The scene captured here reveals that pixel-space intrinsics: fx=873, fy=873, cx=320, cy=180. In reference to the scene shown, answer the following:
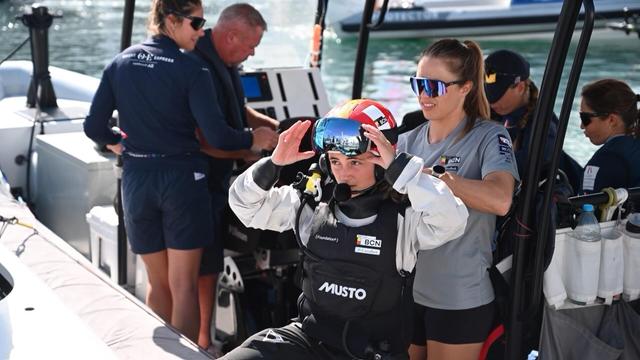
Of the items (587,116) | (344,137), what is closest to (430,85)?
(344,137)

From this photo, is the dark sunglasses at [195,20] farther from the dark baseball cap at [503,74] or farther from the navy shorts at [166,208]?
the dark baseball cap at [503,74]

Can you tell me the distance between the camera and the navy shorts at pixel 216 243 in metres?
3.50

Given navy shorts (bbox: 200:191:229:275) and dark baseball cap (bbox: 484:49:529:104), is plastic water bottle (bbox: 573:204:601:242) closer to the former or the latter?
dark baseball cap (bbox: 484:49:529:104)

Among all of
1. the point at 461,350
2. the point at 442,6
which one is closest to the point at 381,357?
the point at 461,350

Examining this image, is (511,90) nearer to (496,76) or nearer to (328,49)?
(496,76)

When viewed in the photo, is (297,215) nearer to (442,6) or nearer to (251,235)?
(251,235)

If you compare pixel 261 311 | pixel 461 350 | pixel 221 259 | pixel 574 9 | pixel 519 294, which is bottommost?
pixel 261 311

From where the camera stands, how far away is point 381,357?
2.15 meters

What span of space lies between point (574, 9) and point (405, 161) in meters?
0.58

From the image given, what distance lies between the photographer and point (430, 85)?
7.78ft

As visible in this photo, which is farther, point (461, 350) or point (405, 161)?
point (461, 350)

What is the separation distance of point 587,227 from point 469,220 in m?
0.34

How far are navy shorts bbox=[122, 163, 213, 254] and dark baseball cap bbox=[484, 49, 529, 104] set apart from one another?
1.15m

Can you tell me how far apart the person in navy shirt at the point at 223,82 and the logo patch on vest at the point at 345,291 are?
1.27 metres
